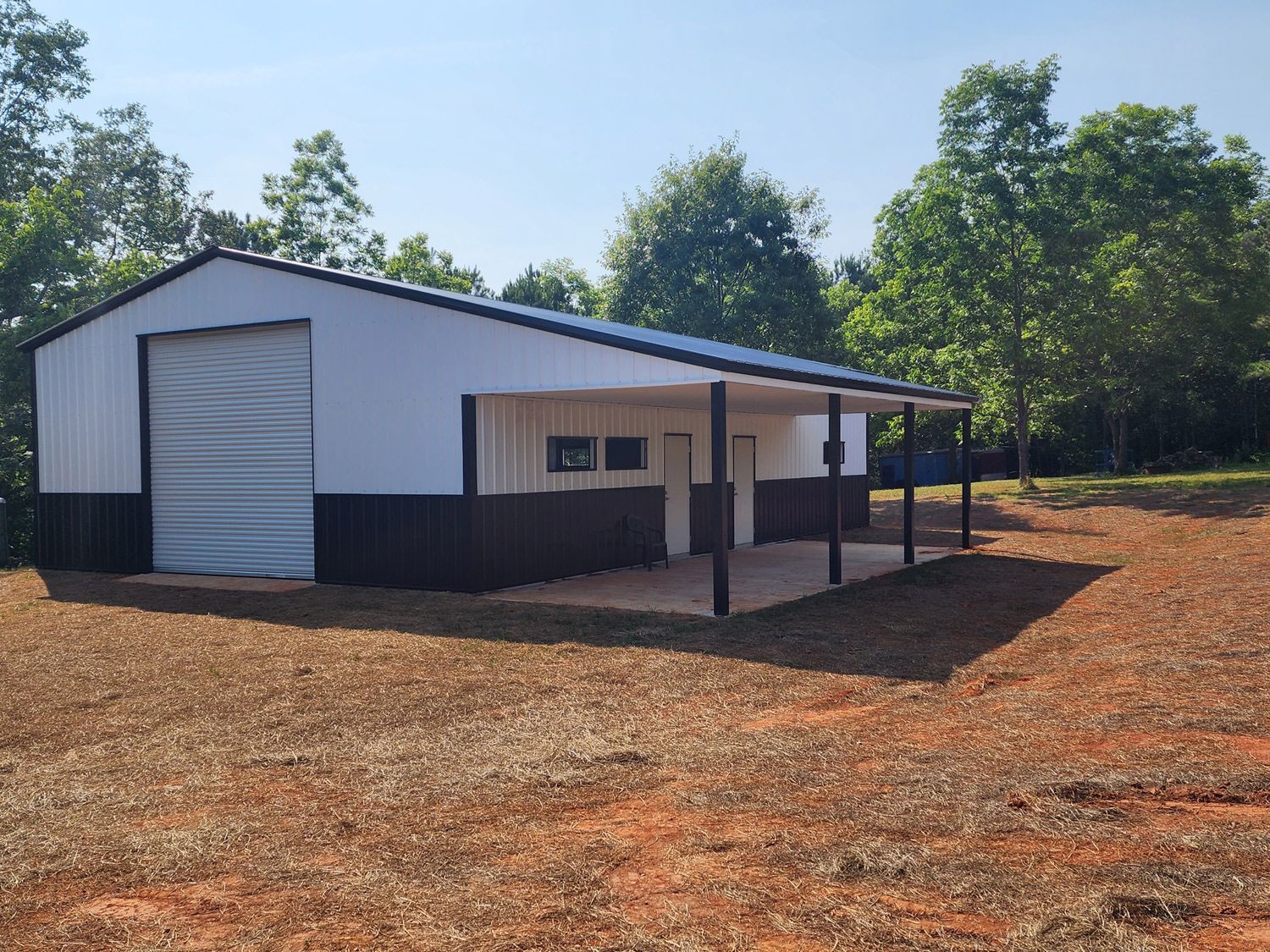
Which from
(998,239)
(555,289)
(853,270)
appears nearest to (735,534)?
(998,239)

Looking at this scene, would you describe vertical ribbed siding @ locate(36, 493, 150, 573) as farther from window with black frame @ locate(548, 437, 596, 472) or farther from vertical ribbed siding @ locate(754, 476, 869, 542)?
vertical ribbed siding @ locate(754, 476, 869, 542)

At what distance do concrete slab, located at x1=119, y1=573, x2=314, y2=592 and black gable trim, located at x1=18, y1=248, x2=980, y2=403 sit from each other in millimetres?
3976

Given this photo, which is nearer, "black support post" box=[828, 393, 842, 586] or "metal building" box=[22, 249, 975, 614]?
"metal building" box=[22, 249, 975, 614]

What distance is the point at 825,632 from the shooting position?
894 centimetres

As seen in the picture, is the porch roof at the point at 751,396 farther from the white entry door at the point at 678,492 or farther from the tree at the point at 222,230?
the tree at the point at 222,230

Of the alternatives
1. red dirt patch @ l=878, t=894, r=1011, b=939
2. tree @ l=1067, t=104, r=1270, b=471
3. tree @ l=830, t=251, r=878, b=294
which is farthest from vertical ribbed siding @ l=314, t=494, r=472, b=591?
tree @ l=830, t=251, r=878, b=294

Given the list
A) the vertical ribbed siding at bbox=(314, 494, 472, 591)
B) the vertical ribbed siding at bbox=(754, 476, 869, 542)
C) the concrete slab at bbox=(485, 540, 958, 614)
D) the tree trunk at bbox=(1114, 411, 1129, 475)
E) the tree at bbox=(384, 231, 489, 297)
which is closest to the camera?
the concrete slab at bbox=(485, 540, 958, 614)

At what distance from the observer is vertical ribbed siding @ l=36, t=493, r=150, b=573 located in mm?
14094

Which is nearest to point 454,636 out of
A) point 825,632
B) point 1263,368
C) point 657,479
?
point 825,632

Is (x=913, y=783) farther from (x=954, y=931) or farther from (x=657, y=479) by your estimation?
(x=657, y=479)

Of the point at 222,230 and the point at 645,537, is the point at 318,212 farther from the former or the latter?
the point at 645,537

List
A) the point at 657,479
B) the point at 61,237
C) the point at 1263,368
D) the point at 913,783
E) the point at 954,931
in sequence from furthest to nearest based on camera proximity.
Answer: the point at 1263,368, the point at 61,237, the point at 657,479, the point at 913,783, the point at 954,931

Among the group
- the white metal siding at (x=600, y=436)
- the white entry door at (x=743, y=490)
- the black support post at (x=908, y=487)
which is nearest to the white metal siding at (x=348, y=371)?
the white metal siding at (x=600, y=436)

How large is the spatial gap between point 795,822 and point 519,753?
1.81 m
